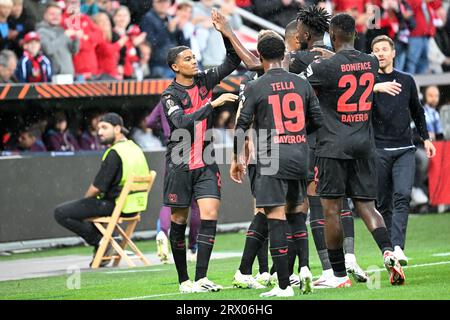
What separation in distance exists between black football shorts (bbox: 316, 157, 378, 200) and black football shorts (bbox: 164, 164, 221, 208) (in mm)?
984

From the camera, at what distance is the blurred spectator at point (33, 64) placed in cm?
1714

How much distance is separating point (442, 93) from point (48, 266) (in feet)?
34.9

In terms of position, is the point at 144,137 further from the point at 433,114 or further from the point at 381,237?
the point at 381,237

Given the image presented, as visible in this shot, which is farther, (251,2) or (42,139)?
(251,2)

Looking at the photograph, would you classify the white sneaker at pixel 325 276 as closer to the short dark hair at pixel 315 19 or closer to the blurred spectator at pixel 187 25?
the short dark hair at pixel 315 19

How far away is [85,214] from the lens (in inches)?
576

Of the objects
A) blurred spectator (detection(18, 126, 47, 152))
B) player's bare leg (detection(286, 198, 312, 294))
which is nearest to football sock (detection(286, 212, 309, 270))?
player's bare leg (detection(286, 198, 312, 294))

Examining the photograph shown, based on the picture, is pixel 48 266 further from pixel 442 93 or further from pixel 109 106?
pixel 442 93

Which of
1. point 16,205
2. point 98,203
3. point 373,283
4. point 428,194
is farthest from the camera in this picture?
point 428,194

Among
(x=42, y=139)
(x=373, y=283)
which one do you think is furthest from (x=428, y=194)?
(x=373, y=283)

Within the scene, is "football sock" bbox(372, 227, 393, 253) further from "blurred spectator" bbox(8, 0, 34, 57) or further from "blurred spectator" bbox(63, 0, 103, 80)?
"blurred spectator" bbox(8, 0, 34, 57)

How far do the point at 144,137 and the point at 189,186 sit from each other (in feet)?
29.7

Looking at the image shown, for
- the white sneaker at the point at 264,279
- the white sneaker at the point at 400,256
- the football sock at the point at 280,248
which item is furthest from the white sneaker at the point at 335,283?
the white sneaker at the point at 400,256

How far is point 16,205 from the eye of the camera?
664 inches
